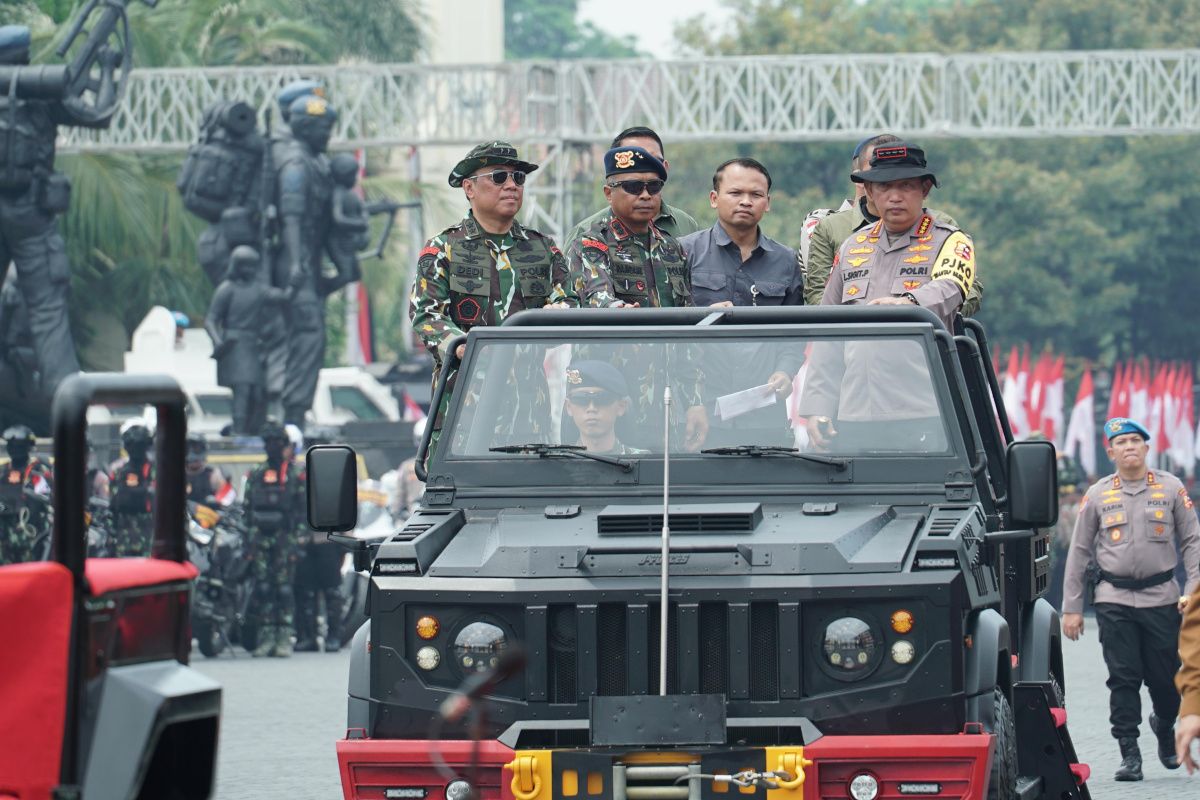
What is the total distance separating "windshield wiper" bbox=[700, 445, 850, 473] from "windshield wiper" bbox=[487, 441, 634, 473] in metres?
0.29

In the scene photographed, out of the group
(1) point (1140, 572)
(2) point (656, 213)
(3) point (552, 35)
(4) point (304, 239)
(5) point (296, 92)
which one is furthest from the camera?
(3) point (552, 35)

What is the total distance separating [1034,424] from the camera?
37.2 m

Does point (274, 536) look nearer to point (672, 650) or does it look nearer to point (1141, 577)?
point (1141, 577)

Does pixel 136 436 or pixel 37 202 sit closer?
pixel 136 436

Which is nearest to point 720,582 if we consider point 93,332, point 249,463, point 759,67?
point 249,463

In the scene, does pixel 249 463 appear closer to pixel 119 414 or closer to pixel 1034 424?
pixel 119 414

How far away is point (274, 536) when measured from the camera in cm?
2259

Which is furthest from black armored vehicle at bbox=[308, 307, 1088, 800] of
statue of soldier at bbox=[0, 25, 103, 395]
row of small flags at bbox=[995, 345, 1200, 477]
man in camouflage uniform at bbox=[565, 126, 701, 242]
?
row of small flags at bbox=[995, 345, 1200, 477]

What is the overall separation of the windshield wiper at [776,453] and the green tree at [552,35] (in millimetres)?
93823

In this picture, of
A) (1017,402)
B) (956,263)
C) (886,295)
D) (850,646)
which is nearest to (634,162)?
(886,295)

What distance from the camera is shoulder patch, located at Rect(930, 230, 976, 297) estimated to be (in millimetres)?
9547

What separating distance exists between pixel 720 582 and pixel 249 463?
19.9 meters

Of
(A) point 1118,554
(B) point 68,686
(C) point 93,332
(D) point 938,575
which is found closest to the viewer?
(B) point 68,686

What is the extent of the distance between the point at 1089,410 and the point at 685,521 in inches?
1160
